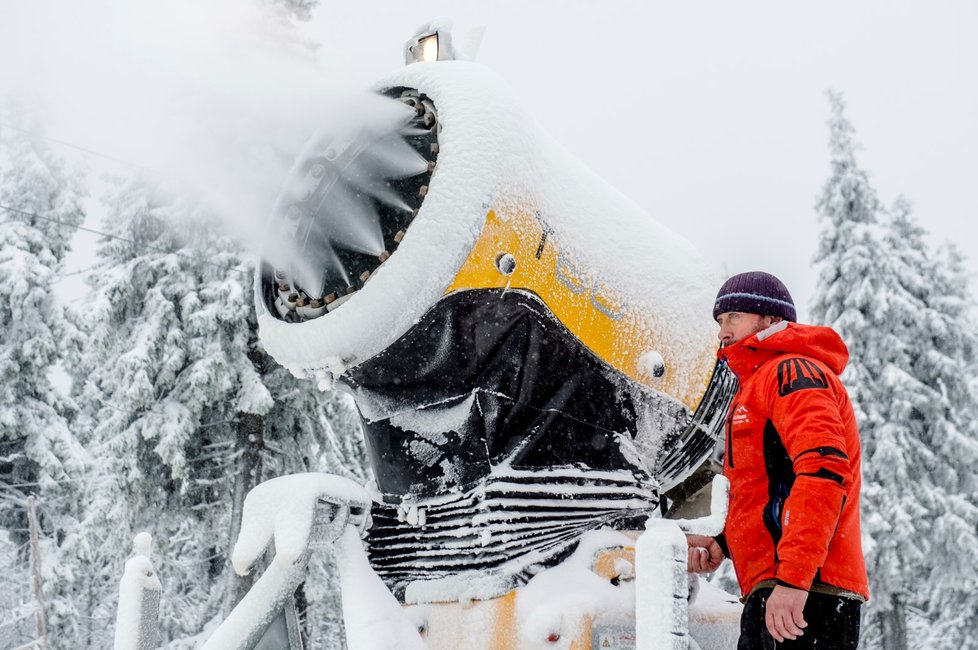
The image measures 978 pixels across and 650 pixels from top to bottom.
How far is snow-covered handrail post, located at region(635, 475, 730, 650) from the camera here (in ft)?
6.23

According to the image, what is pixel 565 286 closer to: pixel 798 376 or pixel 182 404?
pixel 798 376

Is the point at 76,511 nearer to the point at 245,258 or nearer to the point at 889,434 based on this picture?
the point at 245,258

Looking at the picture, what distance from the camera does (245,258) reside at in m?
13.4

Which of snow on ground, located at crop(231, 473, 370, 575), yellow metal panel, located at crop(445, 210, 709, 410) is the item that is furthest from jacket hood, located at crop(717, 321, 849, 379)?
snow on ground, located at crop(231, 473, 370, 575)

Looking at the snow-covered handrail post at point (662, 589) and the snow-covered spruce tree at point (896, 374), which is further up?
the snow-covered spruce tree at point (896, 374)

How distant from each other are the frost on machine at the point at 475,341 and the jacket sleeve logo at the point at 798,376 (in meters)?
0.77

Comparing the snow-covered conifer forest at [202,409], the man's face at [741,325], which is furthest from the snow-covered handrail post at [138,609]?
the snow-covered conifer forest at [202,409]

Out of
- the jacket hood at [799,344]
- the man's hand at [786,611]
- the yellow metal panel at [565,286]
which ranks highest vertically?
the yellow metal panel at [565,286]

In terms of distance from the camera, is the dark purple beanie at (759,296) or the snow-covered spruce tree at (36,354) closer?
the dark purple beanie at (759,296)

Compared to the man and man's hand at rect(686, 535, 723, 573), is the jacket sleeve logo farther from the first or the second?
man's hand at rect(686, 535, 723, 573)

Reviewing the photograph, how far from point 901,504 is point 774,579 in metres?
13.4

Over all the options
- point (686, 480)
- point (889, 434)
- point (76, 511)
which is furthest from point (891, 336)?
point (76, 511)

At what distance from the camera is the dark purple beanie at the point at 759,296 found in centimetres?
251

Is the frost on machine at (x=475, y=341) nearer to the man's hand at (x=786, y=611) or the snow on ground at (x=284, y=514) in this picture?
the snow on ground at (x=284, y=514)
